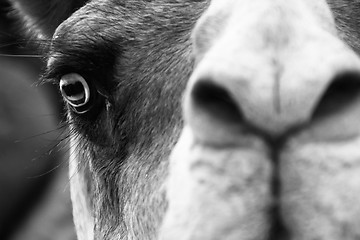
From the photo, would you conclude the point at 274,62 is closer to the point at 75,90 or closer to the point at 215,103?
the point at 215,103

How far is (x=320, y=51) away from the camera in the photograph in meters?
2.14

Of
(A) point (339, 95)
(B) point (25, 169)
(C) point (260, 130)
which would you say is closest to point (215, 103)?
(C) point (260, 130)

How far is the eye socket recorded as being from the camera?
3.07 meters

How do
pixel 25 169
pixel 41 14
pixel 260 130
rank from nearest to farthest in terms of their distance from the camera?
pixel 260 130 < pixel 41 14 < pixel 25 169

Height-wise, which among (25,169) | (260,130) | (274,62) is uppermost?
(274,62)

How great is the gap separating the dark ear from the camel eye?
3.23 ft

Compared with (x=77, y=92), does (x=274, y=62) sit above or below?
above

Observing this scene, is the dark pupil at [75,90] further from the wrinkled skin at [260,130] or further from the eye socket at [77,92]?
the wrinkled skin at [260,130]

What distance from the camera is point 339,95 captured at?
209 cm

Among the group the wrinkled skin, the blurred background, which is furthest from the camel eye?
the blurred background

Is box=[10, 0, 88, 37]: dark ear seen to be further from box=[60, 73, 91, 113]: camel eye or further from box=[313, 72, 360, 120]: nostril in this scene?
box=[313, 72, 360, 120]: nostril

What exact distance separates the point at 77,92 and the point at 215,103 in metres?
1.14

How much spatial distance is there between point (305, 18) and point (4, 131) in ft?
25.4

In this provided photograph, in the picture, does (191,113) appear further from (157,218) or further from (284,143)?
(157,218)
